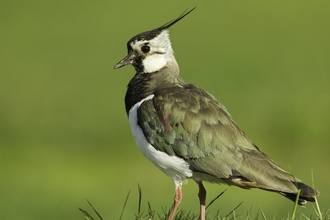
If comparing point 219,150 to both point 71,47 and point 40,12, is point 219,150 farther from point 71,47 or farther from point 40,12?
point 40,12

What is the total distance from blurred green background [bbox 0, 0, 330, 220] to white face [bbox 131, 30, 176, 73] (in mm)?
3778

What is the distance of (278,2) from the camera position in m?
23.6

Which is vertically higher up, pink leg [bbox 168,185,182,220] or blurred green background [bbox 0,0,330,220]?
pink leg [bbox 168,185,182,220]

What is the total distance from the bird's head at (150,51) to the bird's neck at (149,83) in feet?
0.23

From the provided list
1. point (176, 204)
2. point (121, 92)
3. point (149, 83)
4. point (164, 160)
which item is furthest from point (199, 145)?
point (121, 92)

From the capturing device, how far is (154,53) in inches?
345

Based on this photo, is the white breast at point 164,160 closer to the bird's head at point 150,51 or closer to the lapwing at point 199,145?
the lapwing at point 199,145

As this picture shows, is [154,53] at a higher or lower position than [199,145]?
higher

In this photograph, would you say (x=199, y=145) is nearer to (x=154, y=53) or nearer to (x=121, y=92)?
(x=154, y=53)

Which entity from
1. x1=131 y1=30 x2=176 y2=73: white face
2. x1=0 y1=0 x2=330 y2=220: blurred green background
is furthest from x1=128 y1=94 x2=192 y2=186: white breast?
x1=0 y1=0 x2=330 y2=220: blurred green background

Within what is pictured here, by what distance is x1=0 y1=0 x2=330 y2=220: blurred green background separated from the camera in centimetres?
1451

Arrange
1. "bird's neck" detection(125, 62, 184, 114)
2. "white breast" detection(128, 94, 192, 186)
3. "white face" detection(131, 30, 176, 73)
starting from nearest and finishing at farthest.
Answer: "white breast" detection(128, 94, 192, 186) < "bird's neck" detection(125, 62, 184, 114) < "white face" detection(131, 30, 176, 73)

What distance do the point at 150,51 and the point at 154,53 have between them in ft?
0.15

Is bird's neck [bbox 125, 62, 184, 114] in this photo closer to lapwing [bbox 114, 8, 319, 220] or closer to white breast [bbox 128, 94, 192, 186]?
lapwing [bbox 114, 8, 319, 220]
